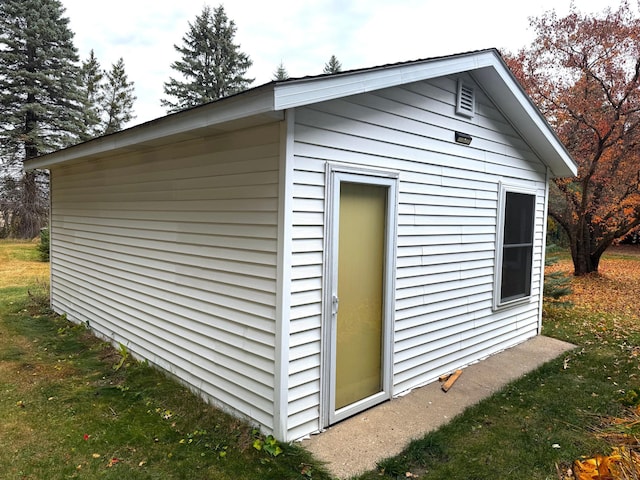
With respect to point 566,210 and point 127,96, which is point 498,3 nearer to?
point 566,210

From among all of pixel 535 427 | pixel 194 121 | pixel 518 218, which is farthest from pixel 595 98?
pixel 194 121

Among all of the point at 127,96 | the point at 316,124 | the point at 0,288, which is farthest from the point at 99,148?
the point at 127,96

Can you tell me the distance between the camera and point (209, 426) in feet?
10.8

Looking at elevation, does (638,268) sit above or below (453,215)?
below

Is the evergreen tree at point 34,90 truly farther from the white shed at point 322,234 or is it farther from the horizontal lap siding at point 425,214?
the horizontal lap siding at point 425,214

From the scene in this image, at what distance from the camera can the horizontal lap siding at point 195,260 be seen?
312 cm

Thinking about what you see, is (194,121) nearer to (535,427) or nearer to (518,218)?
(535,427)

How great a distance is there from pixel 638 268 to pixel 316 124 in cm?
1658

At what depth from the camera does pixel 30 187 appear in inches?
744

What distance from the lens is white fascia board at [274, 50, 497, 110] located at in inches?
102

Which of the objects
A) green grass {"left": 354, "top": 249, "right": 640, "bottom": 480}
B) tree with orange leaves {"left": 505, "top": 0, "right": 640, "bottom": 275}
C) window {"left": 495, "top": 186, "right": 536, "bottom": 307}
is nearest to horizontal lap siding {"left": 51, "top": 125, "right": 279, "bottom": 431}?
green grass {"left": 354, "top": 249, "right": 640, "bottom": 480}

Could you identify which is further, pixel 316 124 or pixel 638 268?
pixel 638 268

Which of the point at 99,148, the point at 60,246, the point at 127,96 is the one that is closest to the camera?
the point at 99,148

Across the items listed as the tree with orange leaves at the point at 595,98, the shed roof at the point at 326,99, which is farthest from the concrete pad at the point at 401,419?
the tree with orange leaves at the point at 595,98
